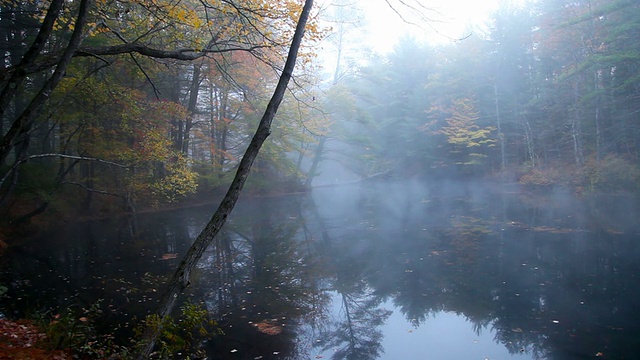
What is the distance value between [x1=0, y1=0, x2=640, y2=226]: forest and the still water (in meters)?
2.26

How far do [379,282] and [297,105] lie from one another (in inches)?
301

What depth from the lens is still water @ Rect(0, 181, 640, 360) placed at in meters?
5.95

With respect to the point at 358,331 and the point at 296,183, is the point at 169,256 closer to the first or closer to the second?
the point at 358,331

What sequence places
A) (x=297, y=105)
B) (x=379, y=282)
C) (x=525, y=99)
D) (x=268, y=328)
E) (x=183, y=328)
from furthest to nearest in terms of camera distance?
(x=525, y=99)
(x=297, y=105)
(x=379, y=282)
(x=268, y=328)
(x=183, y=328)

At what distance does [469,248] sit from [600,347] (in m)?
5.93

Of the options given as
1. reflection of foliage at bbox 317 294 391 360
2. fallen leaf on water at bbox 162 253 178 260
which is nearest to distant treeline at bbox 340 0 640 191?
reflection of foliage at bbox 317 294 391 360

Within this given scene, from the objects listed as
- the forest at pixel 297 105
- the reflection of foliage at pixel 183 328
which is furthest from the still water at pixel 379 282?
the forest at pixel 297 105

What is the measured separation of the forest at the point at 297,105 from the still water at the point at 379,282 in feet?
7.42

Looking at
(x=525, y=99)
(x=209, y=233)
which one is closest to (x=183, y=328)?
(x=209, y=233)

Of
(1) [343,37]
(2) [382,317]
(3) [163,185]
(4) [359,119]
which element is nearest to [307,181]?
(4) [359,119]

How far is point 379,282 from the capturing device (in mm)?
8773

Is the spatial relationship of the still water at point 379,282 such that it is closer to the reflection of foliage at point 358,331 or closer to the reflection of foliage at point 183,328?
the reflection of foliage at point 358,331

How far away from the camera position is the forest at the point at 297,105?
28.2 feet

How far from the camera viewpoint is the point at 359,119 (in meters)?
31.7
